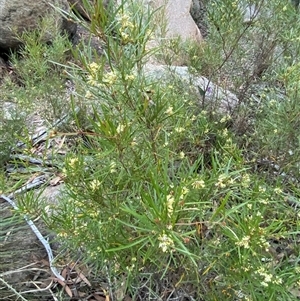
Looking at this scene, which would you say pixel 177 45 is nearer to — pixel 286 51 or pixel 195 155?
pixel 286 51

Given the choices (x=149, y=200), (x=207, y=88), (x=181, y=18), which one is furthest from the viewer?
(x=181, y=18)

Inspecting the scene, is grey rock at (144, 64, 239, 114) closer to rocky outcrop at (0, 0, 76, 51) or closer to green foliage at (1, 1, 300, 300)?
green foliage at (1, 1, 300, 300)

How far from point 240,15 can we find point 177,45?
42 cm

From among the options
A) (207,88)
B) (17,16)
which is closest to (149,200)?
(207,88)

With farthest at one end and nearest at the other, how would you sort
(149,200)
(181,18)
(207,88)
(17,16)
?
(181,18) < (17,16) < (207,88) < (149,200)

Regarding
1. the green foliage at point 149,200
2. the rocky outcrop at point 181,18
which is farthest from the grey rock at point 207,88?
the rocky outcrop at point 181,18

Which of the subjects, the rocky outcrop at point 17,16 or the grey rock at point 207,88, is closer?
the grey rock at point 207,88

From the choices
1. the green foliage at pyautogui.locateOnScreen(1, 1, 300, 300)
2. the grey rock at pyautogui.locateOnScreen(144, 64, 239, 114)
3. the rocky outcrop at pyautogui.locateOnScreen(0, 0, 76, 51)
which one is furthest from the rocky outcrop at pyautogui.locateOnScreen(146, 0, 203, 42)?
the green foliage at pyautogui.locateOnScreen(1, 1, 300, 300)

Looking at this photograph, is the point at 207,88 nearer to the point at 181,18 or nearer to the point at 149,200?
the point at 149,200

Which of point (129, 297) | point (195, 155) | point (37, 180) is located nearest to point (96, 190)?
point (129, 297)

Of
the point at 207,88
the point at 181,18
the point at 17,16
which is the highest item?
the point at 181,18

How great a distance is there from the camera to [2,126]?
238cm

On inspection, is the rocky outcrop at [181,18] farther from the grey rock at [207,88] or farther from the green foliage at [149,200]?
the green foliage at [149,200]

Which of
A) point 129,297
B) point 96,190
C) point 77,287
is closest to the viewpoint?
point 96,190
